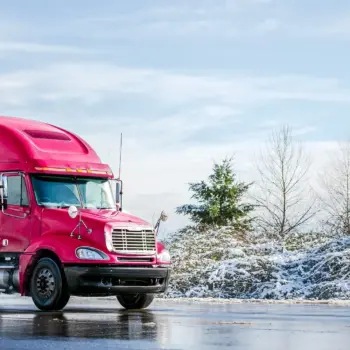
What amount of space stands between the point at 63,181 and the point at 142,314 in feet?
11.8

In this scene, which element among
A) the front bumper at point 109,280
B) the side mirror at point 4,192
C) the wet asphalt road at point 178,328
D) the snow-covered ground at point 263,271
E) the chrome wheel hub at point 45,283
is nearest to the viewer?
the wet asphalt road at point 178,328

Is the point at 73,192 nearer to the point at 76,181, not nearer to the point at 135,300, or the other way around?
the point at 76,181

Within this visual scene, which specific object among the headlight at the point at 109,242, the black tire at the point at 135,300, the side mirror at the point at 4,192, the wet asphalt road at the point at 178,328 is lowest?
the wet asphalt road at the point at 178,328

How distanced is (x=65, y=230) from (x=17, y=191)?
Answer: 161cm

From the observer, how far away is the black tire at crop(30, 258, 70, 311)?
19.2 meters

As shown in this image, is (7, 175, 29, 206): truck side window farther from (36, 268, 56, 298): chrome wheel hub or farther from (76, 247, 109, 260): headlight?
(76, 247, 109, 260): headlight

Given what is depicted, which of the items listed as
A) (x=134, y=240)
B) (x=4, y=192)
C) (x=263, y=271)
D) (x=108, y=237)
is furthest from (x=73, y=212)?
(x=263, y=271)

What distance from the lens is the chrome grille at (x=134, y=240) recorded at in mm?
19403

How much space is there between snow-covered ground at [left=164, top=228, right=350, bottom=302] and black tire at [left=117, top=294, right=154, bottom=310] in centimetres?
731

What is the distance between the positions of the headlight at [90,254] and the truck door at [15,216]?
145 centimetres

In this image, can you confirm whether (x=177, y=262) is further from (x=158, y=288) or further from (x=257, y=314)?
(x=257, y=314)

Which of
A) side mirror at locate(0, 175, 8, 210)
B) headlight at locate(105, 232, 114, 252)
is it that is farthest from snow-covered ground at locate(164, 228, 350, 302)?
side mirror at locate(0, 175, 8, 210)

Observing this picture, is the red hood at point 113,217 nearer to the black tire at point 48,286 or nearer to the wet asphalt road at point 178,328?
the black tire at point 48,286

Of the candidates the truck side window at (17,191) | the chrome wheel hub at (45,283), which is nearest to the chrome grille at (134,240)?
the chrome wheel hub at (45,283)
